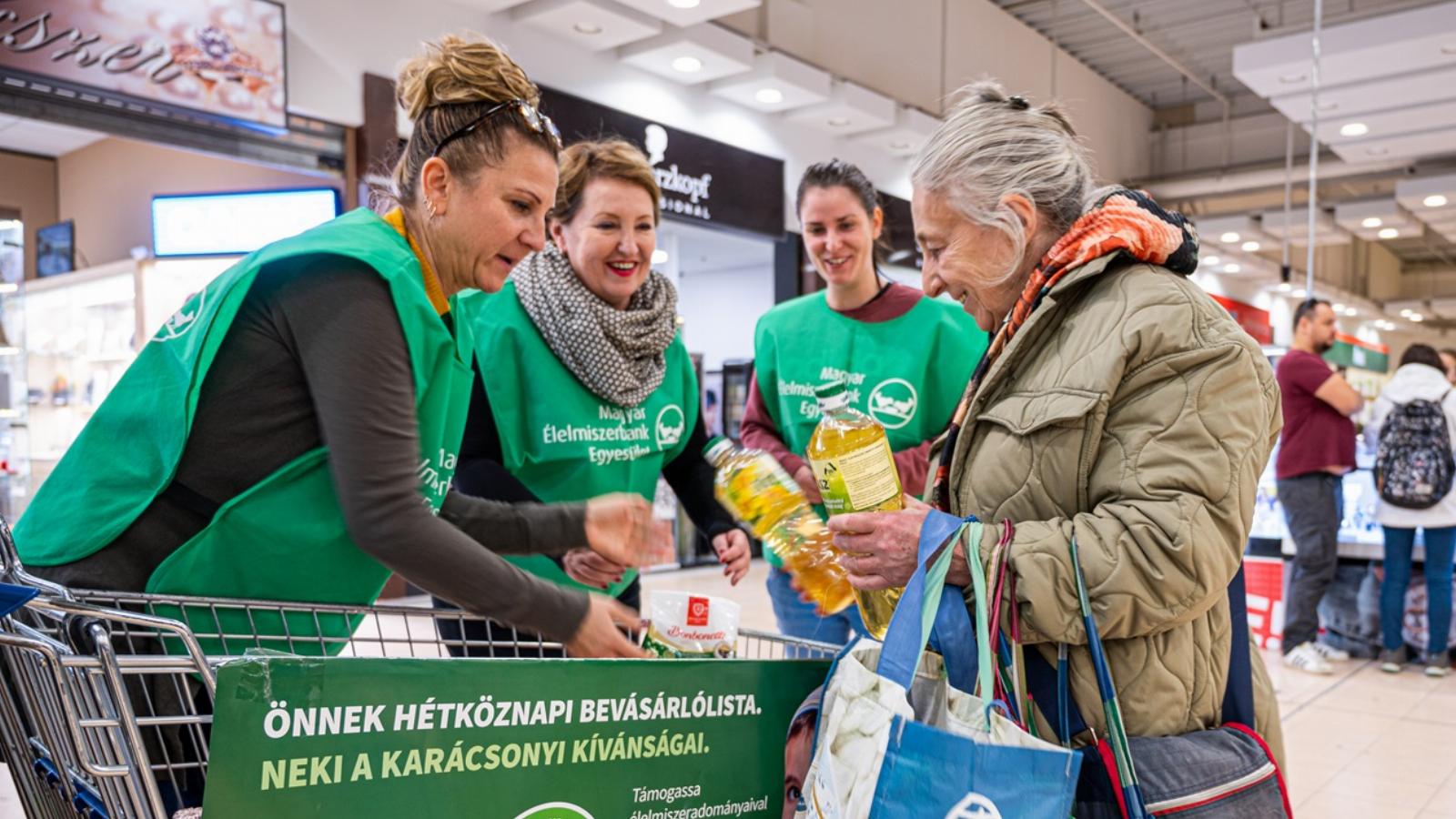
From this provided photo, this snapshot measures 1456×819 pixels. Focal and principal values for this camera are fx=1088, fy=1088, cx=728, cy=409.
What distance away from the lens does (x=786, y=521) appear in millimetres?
1962

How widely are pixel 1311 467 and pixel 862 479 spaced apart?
16.9 feet

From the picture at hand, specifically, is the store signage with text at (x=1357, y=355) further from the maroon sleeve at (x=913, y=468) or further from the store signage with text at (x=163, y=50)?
the maroon sleeve at (x=913, y=468)

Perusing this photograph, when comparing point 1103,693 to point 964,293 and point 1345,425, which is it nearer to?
point 964,293

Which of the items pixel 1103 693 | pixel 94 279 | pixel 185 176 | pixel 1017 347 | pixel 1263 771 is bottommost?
pixel 1263 771

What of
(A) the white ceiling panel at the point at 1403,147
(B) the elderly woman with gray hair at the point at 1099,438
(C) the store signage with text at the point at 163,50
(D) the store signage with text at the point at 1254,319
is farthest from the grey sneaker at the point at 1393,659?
(D) the store signage with text at the point at 1254,319

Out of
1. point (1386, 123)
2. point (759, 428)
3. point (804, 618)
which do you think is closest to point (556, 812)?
point (804, 618)

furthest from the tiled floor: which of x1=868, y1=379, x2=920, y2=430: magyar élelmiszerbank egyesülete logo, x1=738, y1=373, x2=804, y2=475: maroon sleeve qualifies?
x1=868, y1=379, x2=920, y2=430: magyar élelmiszerbank egyesülete logo

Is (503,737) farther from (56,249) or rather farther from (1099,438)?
(56,249)

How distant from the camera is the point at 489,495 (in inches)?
82.1

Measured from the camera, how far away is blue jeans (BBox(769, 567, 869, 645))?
7.89ft

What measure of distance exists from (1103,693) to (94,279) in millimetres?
9132

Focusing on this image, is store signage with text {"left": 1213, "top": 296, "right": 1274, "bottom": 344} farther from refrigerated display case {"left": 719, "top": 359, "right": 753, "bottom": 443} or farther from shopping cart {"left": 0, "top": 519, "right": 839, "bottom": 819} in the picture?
shopping cart {"left": 0, "top": 519, "right": 839, "bottom": 819}

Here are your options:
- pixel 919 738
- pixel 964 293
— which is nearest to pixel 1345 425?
pixel 964 293

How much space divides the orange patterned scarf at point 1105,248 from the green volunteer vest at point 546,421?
886 millimetres
